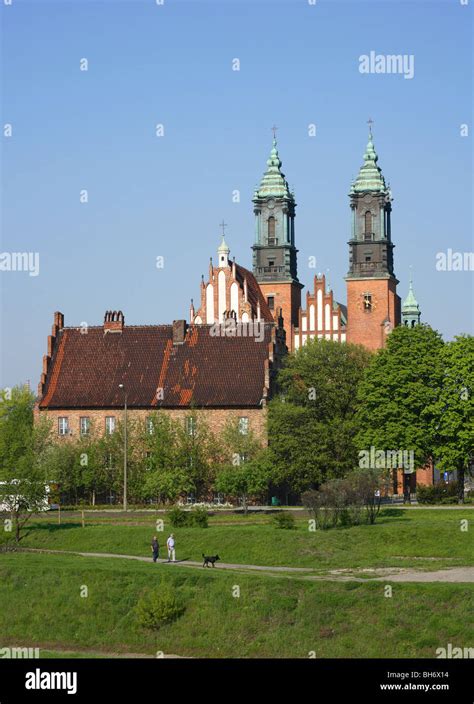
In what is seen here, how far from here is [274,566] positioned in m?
57.7

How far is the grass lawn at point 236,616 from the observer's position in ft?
149

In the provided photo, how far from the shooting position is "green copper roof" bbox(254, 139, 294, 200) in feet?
422

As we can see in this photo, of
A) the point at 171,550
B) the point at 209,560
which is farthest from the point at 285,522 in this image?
the point at 209,560

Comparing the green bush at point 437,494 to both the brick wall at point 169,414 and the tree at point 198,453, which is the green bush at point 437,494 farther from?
the tree at point 198,453

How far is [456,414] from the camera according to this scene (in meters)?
79.8

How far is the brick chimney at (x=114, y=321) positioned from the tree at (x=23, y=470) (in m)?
8.77

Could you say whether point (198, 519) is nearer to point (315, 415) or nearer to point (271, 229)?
point (315, 415)

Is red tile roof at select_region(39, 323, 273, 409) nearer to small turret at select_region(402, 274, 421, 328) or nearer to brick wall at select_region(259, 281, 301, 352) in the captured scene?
brick wall at select_region(259, 281, 301, 352)

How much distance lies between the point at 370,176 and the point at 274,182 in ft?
30.8

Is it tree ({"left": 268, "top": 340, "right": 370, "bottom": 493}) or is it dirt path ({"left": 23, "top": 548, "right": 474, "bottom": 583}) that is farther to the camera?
tree ({"left": 268, "top": 340, "right": 370, "bottom": 493})

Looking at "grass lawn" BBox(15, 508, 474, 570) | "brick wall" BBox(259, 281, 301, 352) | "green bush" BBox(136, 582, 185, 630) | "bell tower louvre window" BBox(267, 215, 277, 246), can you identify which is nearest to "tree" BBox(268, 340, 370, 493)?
"grass lawn" BBox(15, 508, 474, 570)

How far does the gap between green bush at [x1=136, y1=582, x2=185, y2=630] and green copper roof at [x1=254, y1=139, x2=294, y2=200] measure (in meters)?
82.3
